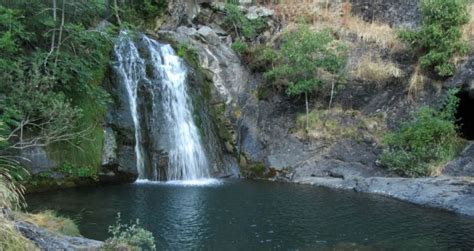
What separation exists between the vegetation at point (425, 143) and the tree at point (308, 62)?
139 inches

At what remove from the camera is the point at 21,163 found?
14.3 metres

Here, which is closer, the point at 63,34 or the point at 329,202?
the point at 329,202

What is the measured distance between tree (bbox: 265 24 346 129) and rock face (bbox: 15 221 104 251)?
13.2 m

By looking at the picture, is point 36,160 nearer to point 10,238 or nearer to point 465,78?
point 10,238

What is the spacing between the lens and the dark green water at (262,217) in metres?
9.81

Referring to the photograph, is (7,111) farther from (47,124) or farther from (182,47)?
(182,47)

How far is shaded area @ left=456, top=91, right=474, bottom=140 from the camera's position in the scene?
1777 centimetres

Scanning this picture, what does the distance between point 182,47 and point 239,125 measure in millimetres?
3866

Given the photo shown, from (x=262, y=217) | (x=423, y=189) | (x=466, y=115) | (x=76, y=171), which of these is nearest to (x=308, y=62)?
(x=466, y=115)

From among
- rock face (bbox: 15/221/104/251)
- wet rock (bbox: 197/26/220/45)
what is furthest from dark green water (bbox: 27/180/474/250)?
wet rock (bbox: 197/26/220/45)

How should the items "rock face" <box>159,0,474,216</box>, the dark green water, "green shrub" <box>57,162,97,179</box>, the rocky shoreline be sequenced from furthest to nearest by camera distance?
1. "rock face" <box>159,0,474,216</box>
2. "green shrub" <box>57,162,97,179</box>
3. the rocky shoreline
4. the dark green water

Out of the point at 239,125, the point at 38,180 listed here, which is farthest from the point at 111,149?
the point at 239,125

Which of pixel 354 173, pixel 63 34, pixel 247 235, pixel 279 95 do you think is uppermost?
pixel 63 34

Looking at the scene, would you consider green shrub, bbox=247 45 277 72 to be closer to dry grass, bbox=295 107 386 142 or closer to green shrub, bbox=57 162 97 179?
dry grass, bbox=295 107 386 142
